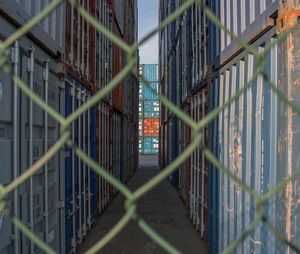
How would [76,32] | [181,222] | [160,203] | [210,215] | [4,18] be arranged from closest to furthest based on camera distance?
[4,18] < [210,215] < [76,32] < [181,222] < [160,203]

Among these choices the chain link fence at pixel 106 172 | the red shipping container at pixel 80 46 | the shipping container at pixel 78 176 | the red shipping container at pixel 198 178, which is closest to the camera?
the chain link fence at pixel 106 172

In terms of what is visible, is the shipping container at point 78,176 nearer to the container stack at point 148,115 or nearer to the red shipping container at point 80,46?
the red shipping container at point 80,46

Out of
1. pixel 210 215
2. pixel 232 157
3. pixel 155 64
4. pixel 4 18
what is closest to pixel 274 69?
pixel 232 157

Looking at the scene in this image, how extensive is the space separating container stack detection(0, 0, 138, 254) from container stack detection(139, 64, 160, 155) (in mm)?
20296

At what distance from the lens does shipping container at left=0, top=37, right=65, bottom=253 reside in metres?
2.67

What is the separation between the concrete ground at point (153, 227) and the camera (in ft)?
16.8

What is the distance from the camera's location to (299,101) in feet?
7.45

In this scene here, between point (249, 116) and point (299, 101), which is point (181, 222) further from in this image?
point (299, 101)

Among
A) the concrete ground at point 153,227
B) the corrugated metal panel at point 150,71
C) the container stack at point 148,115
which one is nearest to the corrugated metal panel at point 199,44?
the concrete ground at point 153,227

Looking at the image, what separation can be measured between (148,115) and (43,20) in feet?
80.8

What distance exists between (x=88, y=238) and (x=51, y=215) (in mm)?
2081

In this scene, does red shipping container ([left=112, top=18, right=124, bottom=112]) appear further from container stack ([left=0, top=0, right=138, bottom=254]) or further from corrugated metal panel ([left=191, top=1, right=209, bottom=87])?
corrugated metal panel ([left=191, top=1, right=209, bottom=87])

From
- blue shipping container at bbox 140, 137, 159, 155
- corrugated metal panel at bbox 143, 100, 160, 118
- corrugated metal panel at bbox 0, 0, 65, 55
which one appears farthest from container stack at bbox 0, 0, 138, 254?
blue shipping container at bbox 140, 137, 159, 155

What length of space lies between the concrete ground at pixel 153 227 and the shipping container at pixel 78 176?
40 centimetres
